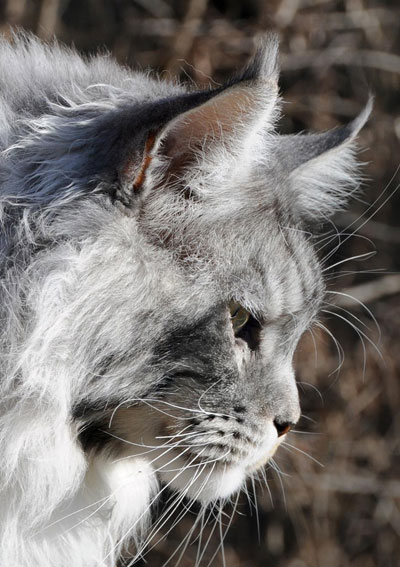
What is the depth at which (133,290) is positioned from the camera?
4.57ft

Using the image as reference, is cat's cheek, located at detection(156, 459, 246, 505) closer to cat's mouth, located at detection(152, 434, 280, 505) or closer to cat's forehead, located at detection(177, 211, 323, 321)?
cat's mouth, located at detection(152, 434, 280, 505)

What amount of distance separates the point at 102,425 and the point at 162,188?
461 mm

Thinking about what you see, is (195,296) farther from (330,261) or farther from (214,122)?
(330,261)

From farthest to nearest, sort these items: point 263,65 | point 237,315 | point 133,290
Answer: point 237,315 < point 133,290 < point 263,65

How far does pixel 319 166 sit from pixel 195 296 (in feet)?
2.04

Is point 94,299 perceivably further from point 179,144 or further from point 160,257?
point 179,144

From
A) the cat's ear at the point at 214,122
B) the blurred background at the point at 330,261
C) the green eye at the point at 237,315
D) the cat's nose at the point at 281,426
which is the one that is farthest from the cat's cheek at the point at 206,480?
the blurred background at the point at 330,261

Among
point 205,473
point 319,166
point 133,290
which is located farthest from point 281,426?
point 319,166

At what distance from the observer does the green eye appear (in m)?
1.51

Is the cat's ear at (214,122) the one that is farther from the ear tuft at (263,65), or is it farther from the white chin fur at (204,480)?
the white chin fur at (204,480)

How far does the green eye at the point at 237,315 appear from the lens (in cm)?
151

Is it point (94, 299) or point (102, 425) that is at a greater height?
point (94, 299)

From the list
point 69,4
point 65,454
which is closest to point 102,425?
point 65,454

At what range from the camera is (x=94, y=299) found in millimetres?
1365
